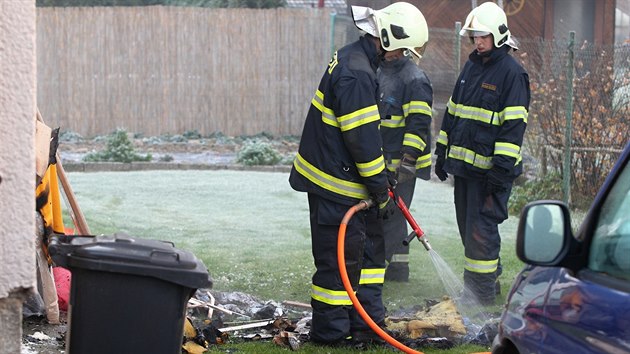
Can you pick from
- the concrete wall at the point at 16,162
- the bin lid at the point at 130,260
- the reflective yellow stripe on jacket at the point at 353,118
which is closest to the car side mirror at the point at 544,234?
the bin lid at the point at 130,260

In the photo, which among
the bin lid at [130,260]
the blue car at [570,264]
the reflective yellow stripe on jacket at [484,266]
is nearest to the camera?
the blue car at [570,264]

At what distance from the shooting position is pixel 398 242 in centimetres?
928

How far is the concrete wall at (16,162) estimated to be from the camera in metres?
4.21

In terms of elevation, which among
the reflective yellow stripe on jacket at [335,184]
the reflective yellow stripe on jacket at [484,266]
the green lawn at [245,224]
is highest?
the reflective yellow stripe on jacket at [335,184]

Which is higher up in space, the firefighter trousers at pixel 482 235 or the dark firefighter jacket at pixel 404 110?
the dark firefighter jacket at pixel 404 110

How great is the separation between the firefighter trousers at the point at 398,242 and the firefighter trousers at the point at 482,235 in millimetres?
761

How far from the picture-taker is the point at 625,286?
3168 mm

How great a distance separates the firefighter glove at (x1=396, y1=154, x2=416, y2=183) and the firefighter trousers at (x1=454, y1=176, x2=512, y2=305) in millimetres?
389

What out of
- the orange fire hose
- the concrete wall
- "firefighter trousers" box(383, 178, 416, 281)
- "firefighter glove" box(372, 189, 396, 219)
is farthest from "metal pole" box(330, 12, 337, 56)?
the concrete wall

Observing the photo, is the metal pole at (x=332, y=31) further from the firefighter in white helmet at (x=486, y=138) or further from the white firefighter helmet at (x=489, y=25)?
the white firefighter helmet at (x=489, y=25)

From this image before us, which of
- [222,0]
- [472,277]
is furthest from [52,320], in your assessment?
[222,0]

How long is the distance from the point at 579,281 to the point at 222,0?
74.4 feet

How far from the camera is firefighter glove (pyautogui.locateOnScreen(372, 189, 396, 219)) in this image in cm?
690

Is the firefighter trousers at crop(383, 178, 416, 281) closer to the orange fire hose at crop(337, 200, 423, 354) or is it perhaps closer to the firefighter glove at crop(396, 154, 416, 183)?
the firefighter glove at crop(396, 154, 416, 183)
